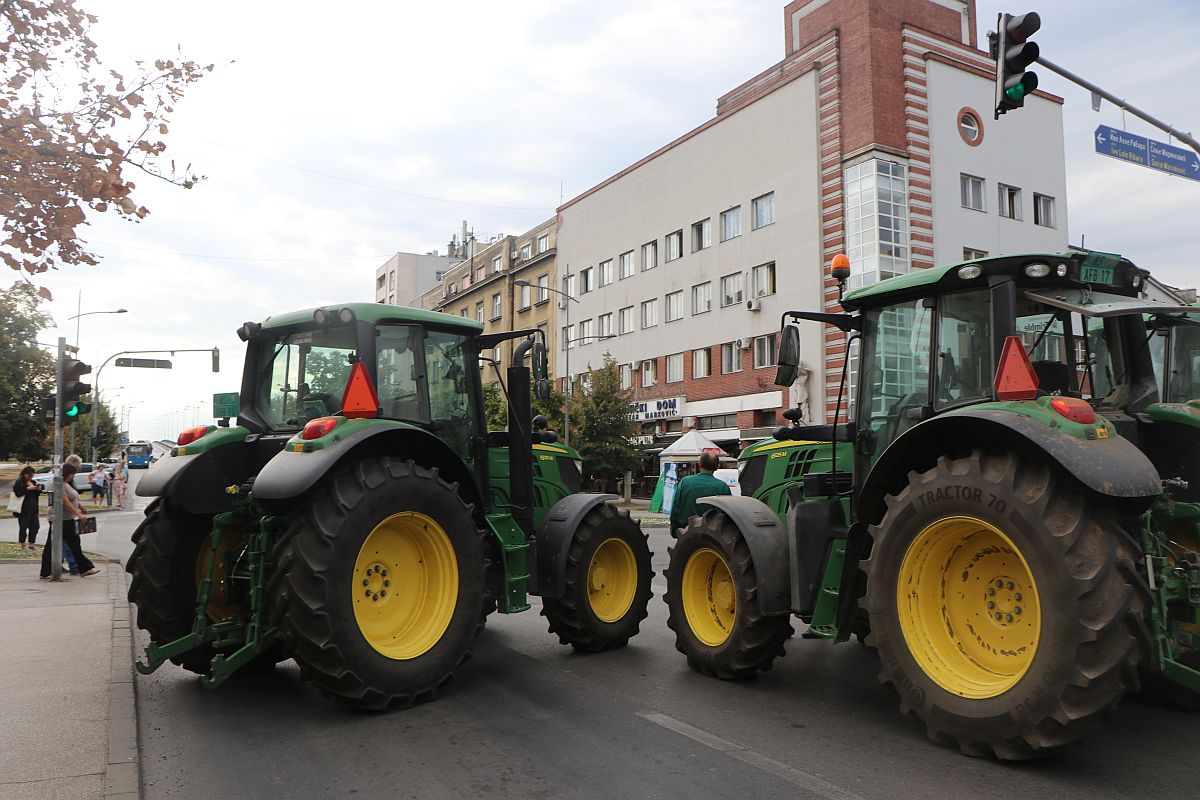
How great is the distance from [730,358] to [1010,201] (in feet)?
41.1

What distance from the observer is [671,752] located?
4895 millimetres

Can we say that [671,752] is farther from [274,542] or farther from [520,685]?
[274,542]

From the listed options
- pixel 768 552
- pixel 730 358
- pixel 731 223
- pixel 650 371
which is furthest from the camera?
pixel 650 371

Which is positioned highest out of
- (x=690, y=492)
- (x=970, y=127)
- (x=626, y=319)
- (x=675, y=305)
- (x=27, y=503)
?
(x=970, y=127)

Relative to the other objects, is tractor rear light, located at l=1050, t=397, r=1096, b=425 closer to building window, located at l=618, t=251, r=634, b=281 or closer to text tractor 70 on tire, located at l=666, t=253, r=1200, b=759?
text tractor 70 on tire, located at l=666, t=253, r=1200, b=759

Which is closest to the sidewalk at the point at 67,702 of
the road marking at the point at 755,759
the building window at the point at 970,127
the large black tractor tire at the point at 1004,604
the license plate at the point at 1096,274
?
Answer: the road marking at the point at 755,759

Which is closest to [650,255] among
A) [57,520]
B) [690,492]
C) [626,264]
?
[626,264]

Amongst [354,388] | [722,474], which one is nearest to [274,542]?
[354,388]

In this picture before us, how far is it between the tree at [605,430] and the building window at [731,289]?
584cm

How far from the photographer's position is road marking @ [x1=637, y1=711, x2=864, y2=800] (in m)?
4.28

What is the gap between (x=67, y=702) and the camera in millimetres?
5801

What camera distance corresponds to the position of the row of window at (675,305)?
120 ft

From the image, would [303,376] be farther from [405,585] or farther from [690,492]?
[690,492]

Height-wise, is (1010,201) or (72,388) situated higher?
(1010,201)
